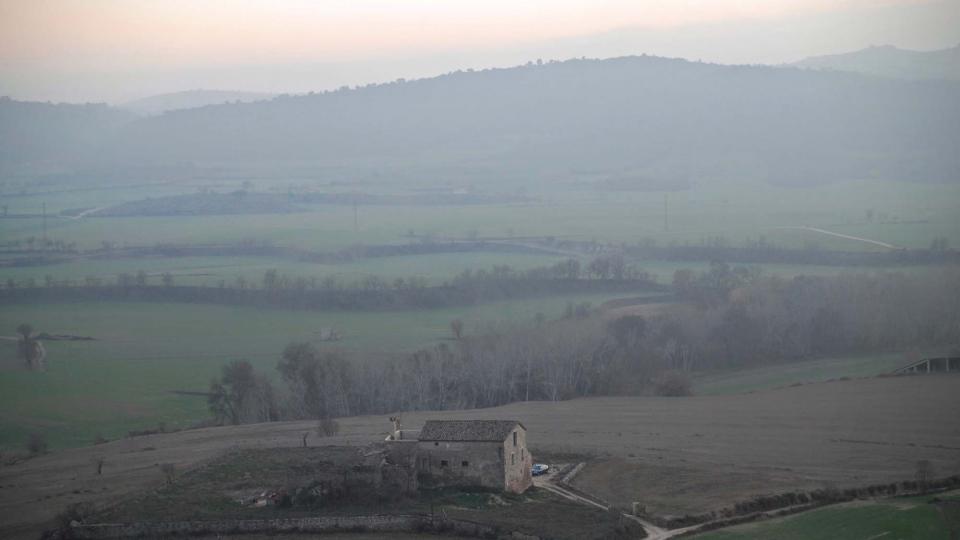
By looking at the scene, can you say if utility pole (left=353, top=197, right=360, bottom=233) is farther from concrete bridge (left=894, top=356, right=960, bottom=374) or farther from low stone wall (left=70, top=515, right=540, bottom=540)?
low stone wall (left=70, top=515, right=540, bottom=540)

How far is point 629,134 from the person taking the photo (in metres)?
161

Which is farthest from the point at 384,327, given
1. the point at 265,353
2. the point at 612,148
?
the point at 612,148

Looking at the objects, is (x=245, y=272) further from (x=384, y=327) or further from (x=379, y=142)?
(x=379, y=142)

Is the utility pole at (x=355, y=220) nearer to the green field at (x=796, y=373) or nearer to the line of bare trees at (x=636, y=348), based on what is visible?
the line of bare trees at (x=636, y=348)

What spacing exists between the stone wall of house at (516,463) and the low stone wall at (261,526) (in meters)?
2.82

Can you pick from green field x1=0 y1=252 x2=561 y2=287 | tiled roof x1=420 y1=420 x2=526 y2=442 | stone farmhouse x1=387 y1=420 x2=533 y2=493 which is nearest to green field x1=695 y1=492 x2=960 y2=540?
stone farmhouse x1=387 y1=420 x2=533 y2=493

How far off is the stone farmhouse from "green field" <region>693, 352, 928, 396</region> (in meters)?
16.4

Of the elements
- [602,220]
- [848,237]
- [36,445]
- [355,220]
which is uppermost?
[355,220]

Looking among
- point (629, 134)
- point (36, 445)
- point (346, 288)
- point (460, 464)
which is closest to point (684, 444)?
point (460, 464)

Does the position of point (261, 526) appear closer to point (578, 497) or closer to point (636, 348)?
point (578, 497)

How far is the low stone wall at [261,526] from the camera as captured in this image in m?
26.2

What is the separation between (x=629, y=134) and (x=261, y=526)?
138 m

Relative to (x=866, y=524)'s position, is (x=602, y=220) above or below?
above

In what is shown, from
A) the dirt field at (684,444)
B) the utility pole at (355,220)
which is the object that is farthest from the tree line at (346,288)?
the utility pole at (355,220)
